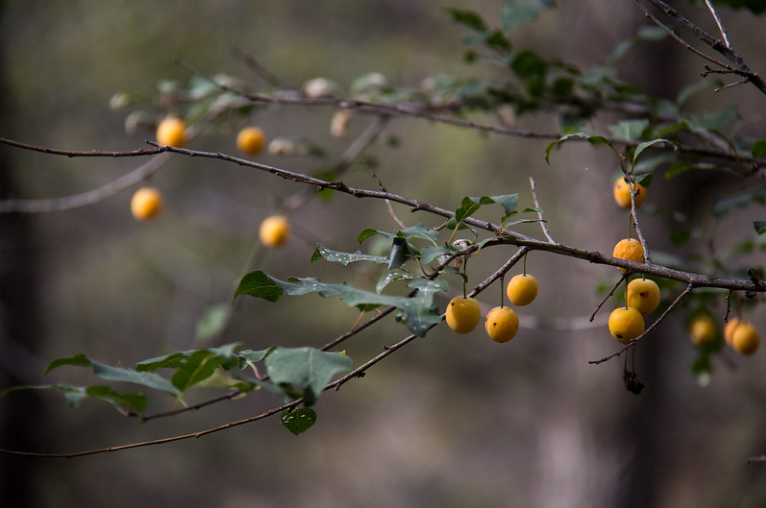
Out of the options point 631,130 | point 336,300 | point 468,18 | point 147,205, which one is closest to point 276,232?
point 147,205

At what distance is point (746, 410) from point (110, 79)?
495 cm

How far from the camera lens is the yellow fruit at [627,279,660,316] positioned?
2.90 feet

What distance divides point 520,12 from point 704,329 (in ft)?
3.09

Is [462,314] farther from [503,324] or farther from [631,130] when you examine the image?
[631,130]

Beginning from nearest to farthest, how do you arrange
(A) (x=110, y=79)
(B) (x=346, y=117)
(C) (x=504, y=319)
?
1. (C) (x=504, y=319)
2. (B) (x=346, y=117)
3. (A) (x=110, y=79)

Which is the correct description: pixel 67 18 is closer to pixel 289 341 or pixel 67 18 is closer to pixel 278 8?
pixel 278 8

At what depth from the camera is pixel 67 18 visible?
4188 mm

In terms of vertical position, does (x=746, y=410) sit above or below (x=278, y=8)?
below

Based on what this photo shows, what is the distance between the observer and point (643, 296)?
88 cm

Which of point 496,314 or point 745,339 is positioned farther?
point 745,339

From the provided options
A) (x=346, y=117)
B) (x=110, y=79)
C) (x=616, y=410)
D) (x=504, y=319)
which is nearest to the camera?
(x=504, y=319)

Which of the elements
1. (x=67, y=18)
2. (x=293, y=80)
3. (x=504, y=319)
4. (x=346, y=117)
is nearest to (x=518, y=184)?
Answer: (x=293, y=80)

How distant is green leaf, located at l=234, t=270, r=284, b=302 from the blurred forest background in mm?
2159

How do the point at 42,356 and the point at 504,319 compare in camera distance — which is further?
the point at 42,356
